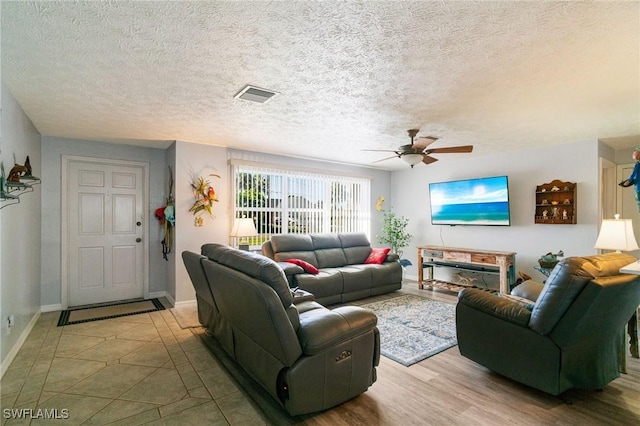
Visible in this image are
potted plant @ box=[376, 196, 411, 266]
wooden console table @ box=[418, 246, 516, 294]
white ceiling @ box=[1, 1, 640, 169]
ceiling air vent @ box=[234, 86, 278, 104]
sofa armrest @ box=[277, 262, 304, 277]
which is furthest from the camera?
potted plant @ box=[376, 196, 411, 266]

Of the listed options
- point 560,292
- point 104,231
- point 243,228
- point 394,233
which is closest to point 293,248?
point 243,228

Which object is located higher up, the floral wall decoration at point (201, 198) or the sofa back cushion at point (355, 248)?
the floral wall decoration at point (201, 198)

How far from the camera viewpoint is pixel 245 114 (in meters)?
3.39

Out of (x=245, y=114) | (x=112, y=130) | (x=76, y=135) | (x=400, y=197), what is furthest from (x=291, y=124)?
(x=400, y=197)

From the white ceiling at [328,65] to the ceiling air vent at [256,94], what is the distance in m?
0.09

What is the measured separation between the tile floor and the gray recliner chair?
12.6 inches

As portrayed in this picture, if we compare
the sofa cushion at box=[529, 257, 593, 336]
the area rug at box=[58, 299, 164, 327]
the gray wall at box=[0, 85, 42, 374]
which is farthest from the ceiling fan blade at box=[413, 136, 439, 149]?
the area rug at box=[58, 299, 164, 327]

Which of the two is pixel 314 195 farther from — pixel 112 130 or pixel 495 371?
pixel 495 371

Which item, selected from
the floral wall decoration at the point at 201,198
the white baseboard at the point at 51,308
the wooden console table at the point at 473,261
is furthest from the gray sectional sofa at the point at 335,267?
the white baseboard at the point at 51,308

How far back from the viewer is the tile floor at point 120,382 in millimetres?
2049

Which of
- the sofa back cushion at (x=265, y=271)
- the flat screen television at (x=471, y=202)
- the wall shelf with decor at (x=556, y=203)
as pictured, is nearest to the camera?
the sofa back cushion at (x=265, y=271)

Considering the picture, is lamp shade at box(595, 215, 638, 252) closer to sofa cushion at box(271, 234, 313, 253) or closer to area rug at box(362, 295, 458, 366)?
area rug at box(362, 295, 458, 366)

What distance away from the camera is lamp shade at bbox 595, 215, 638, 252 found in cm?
315

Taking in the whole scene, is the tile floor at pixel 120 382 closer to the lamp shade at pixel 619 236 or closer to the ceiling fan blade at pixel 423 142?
the ceiling fan blade at pixel 423 142
